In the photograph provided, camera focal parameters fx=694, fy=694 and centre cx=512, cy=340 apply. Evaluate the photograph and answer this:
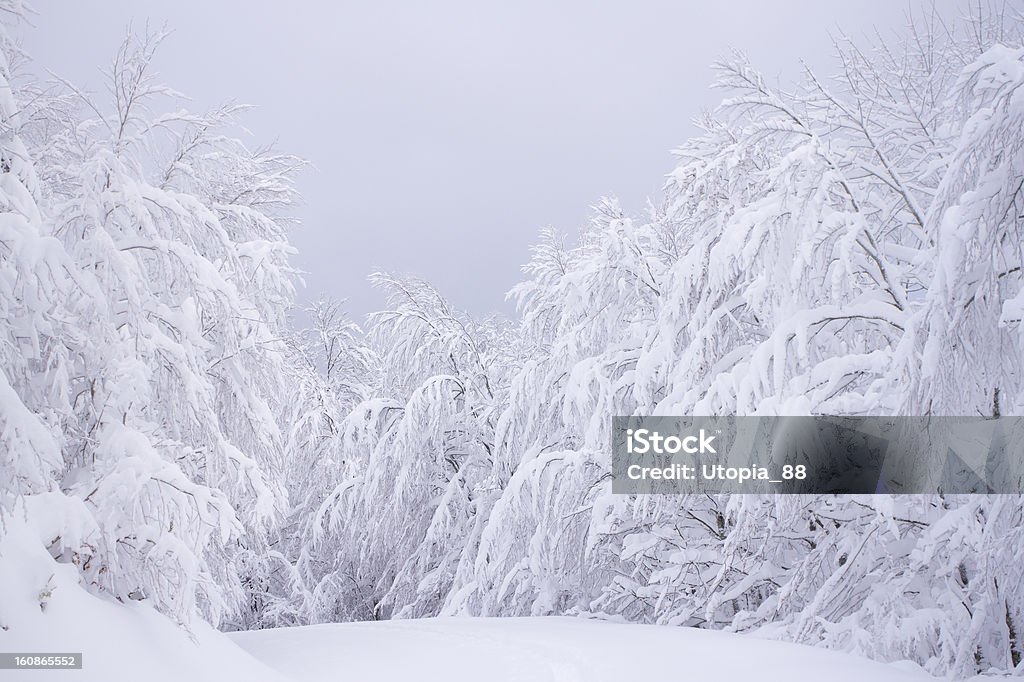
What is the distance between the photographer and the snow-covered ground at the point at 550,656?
514 centimetres

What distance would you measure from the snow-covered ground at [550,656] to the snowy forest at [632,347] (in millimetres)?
749

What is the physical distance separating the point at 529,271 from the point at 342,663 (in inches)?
356

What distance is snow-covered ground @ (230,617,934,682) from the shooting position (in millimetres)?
5141

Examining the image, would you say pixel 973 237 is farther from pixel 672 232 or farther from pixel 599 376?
pixel 672 232

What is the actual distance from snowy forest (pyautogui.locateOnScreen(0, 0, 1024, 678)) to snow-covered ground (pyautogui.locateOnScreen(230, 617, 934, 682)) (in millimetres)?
749

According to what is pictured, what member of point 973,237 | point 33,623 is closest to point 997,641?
point 973,237

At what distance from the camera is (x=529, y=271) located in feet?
45.9

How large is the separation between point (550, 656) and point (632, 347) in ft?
15.9

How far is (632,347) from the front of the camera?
32.8 ft

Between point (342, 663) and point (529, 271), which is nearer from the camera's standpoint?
point (342, 663)
